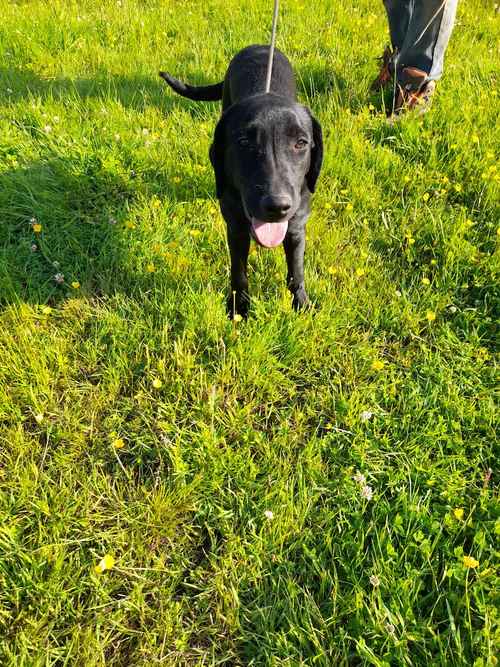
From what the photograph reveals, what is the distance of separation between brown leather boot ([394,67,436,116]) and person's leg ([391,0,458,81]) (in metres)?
0.06

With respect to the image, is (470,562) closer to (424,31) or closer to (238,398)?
(238,398)

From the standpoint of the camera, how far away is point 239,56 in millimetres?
3219

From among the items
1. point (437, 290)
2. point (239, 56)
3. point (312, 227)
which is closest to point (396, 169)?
point (312, 227)

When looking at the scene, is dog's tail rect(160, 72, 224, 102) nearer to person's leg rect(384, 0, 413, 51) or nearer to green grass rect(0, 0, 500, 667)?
green grass rect(0, 0, 500, 667)

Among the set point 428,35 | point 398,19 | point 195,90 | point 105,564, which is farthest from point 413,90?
point 105,564

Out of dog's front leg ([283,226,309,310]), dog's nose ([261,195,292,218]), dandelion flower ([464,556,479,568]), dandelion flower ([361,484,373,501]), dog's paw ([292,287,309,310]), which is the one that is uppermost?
dog's nose ([261,195,292,218])

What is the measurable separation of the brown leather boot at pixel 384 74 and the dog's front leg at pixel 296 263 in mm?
2408

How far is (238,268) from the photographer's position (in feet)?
7.98

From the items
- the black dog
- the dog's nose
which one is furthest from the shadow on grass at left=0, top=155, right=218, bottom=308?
the dog's nose

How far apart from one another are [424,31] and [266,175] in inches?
102

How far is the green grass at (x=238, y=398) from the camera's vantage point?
158cm

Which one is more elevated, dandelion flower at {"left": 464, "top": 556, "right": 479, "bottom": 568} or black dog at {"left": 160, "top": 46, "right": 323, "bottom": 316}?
black dog at {"left": 160, "top": 46, "right": 323, "bottom": 316}

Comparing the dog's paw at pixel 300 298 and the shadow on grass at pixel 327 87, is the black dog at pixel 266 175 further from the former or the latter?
the shadow on grass at pixel 327 87

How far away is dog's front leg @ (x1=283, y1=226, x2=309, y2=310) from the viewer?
7.63 feet
